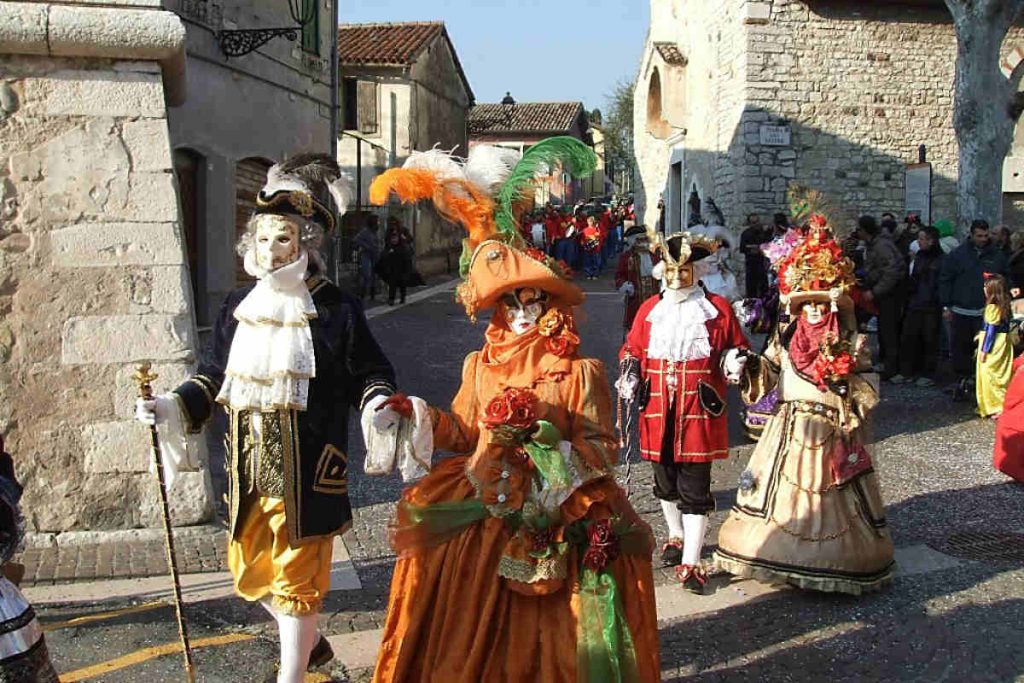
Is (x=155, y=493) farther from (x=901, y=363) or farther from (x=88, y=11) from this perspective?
(x=901, y=363)

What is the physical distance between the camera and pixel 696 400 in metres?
5.73

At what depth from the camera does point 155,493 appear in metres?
6.11

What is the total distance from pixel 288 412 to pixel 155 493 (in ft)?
8.48

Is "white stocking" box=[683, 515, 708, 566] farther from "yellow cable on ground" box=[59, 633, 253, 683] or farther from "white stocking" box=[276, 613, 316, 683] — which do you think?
"white stocking" box=[276, 613, 316, 683]

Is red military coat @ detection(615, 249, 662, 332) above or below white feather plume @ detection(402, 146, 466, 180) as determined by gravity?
below

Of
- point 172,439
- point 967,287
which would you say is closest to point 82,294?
point 172,439

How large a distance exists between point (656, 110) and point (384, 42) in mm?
7524

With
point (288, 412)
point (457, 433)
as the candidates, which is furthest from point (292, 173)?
point (457, 433)

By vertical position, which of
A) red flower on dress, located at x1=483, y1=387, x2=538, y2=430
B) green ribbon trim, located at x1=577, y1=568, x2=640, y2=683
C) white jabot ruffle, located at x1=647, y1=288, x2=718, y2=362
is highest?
white jabot ruffle, located at x1=647, y1=288, x2=718, y2=362

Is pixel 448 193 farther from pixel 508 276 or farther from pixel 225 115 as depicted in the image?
pixel 225 115

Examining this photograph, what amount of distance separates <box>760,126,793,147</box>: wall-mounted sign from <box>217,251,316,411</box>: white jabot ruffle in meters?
15.8

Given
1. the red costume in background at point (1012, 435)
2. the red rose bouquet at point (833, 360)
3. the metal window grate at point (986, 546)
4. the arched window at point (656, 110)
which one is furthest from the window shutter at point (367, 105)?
the red rose bouquet at point (833, 360)

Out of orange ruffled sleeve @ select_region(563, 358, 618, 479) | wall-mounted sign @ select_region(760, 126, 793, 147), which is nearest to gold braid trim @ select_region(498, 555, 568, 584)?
orange ruffled sleeve @ select_region(563, 358, 618, 479)

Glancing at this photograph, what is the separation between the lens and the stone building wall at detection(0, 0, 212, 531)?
19.8ft
